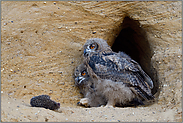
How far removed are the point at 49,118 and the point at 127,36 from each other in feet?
13.3

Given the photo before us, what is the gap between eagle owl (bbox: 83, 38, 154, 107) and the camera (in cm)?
377

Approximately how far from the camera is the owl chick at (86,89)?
402cm

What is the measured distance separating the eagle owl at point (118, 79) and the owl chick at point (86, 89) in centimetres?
12

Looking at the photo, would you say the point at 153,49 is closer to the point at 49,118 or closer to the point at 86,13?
the point at 86,13

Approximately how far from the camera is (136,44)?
5.95 metres

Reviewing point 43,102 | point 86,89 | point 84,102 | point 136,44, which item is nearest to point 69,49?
point 86,89

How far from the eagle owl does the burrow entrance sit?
33.5 inches

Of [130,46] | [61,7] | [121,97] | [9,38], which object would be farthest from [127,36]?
[9,38]

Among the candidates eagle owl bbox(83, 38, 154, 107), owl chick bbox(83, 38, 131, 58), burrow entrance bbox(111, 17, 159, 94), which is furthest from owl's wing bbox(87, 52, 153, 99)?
burrow entrance bbox(111, 17, 159, 94)

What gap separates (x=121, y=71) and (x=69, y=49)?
4.52 ft

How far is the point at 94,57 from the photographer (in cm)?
409

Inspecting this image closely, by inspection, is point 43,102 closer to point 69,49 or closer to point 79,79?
point 79,79

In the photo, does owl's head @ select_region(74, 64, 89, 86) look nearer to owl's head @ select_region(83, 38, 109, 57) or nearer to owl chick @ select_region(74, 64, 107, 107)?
owl chick @ select_region(74, 64, 107, 107)

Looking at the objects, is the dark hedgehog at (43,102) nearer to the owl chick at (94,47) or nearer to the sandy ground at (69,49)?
the sandy ground at (69,49)
